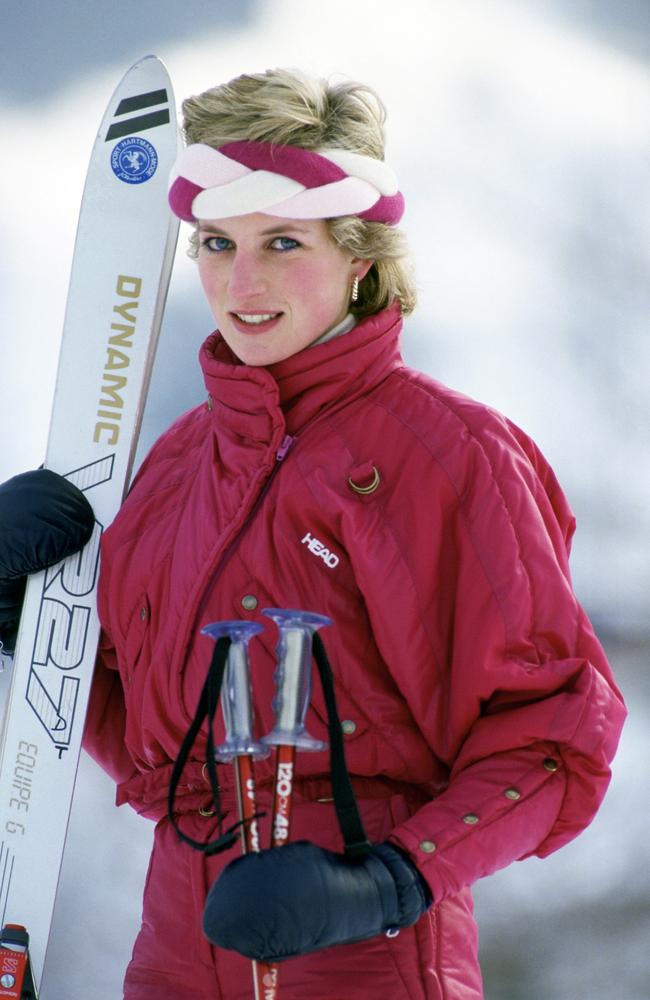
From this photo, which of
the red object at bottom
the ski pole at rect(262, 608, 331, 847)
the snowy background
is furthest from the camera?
the snowy background

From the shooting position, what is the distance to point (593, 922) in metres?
4.57

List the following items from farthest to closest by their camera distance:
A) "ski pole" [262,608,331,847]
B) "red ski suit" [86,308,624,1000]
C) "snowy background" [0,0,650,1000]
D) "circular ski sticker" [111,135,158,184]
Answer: "snowy background" [0,0,650,1000]
"circular ski sticker" [111,135,158,184]
"red ski suit" [86,308,624,1000]
"ski pole" [262,608,331,847]

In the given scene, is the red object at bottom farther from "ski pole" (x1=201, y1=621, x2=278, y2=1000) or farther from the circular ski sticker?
the circular ski sticker

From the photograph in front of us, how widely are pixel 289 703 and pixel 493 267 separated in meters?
3.41

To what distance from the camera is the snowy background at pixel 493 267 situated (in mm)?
4383

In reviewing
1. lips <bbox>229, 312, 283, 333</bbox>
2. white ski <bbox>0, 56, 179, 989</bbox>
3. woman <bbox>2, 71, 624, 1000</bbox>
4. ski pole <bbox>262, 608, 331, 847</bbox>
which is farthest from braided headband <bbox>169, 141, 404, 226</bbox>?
ski pole <bbox>262, 608, 331, 847</bbox>

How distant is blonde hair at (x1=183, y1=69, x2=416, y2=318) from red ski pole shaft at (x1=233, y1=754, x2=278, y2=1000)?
67 cm

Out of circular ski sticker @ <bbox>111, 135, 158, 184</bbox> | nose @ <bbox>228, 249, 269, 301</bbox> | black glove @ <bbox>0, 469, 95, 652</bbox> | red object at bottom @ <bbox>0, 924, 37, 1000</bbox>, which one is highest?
circular ski sticker @ <bbox>111, 135, 158, 184</bbox>

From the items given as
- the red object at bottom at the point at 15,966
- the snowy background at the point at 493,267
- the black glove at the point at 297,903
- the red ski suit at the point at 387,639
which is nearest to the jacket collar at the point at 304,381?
the red ski suit at the point at 387,639

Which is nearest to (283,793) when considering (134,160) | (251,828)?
(251,828)

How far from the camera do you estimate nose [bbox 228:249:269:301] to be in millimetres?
1854

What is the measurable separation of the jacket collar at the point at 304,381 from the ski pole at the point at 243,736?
36 cm

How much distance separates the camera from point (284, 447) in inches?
72.2

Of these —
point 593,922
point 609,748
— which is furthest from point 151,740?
point 593,922
